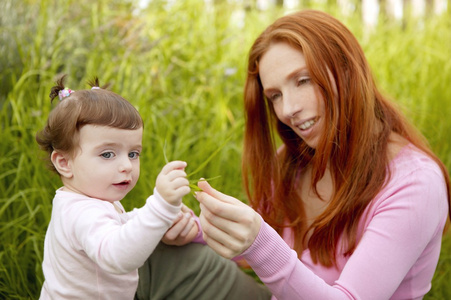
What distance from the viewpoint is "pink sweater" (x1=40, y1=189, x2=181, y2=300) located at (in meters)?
1.25

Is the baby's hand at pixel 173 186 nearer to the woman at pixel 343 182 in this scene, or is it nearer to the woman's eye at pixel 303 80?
the woman at pixel 343 182

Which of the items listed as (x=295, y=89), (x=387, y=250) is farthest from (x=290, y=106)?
(x=387, y=250)

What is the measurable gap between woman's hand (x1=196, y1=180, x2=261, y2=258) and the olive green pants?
0.53 metres

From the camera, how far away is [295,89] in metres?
1.79

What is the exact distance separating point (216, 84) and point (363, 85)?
1669 millimetres

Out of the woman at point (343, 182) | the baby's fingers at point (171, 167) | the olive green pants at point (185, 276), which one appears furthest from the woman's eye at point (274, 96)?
the baby's fingers at point (171, 167)

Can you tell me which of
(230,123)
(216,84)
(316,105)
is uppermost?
(316,105)

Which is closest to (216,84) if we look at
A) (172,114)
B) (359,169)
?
(172,114)

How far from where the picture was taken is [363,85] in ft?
5.85

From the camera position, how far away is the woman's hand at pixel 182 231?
1791mm

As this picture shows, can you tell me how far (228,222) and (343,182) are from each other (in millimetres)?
605

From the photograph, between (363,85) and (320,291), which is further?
(363,85)

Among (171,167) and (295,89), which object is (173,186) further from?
(295,89)

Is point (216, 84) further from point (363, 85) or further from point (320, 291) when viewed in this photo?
point (320, 291)
